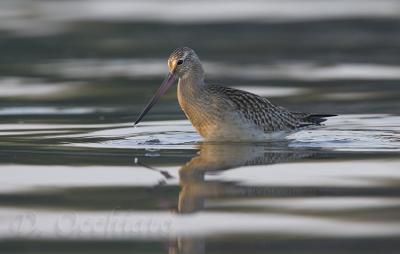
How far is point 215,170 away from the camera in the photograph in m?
11.4

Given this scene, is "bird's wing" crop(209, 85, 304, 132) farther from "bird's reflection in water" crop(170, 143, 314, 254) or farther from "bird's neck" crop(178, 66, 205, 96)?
"bird's reflection in water" crop(170, 143, 314, 254)

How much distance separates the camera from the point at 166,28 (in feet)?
77.0

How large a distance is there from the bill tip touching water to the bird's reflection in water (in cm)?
25

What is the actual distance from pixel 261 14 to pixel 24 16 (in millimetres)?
4673

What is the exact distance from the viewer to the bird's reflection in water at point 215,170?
9.60 meters

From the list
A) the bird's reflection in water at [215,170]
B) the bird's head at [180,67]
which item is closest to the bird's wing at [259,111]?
the bird's head at [180,67]

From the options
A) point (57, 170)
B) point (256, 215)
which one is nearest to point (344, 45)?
point (57, 170)

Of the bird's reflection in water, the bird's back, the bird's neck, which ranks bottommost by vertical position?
the bird's reflection in water

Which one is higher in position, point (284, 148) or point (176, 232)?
point (284, 148)

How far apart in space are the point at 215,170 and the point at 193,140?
219 cm

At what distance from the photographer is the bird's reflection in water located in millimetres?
9602

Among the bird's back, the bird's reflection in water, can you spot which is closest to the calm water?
the bird's reflection in water

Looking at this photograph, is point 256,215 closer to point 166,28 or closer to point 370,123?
point 370,123

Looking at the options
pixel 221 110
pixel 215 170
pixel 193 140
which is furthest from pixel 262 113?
pixel 215 170
